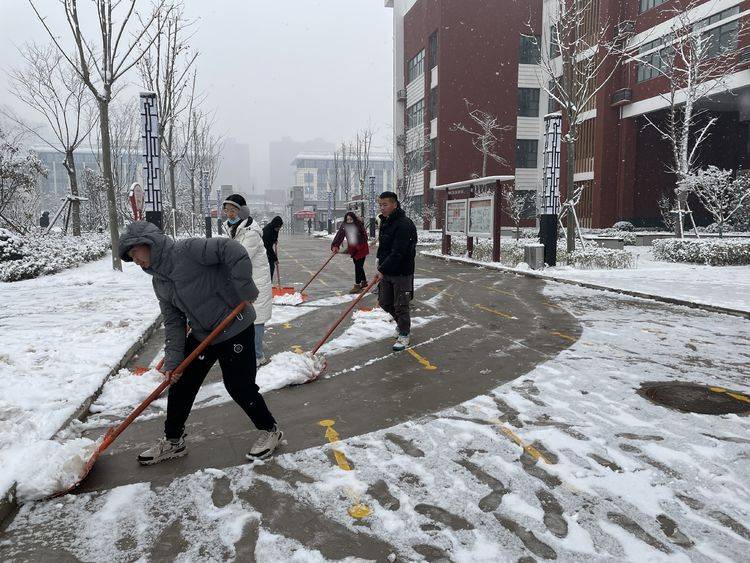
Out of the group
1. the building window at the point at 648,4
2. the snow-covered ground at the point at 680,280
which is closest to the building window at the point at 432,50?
the building window at the point at 648,4

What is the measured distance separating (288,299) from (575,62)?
1516cm

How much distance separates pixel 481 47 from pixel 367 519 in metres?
41.1

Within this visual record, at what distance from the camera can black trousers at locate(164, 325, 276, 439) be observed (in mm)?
3373

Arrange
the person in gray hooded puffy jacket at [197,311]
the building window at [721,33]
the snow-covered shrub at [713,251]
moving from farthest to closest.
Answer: the building window at [721,33]
the snow-covered shrub at [713,251]
the person in gray hooded puffy jacket at [197,311]

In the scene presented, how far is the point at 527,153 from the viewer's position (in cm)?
3931

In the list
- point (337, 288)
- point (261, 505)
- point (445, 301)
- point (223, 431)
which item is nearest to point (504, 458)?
point (261, 505)

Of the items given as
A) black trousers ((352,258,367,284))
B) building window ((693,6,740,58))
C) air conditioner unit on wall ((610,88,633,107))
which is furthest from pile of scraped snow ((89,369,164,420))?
air conditioner unit on wall ((610,88,633,107))

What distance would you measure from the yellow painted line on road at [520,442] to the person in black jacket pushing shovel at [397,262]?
94.8 inches

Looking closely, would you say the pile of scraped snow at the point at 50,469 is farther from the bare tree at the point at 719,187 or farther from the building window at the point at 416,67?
the building window at the point at 416,67

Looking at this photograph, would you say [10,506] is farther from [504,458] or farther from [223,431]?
[504,458]

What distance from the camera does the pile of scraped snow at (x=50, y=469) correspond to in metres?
3.07

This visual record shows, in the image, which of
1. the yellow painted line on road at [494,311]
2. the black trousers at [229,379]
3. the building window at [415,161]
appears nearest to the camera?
the black trousers at [229,379]

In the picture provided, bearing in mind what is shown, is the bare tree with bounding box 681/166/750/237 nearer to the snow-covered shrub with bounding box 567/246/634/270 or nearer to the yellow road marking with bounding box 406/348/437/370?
the snow-covered shrub with bounding box 567/246/634/270

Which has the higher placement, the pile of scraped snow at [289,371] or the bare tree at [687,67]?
the bare tree at [687,67]
